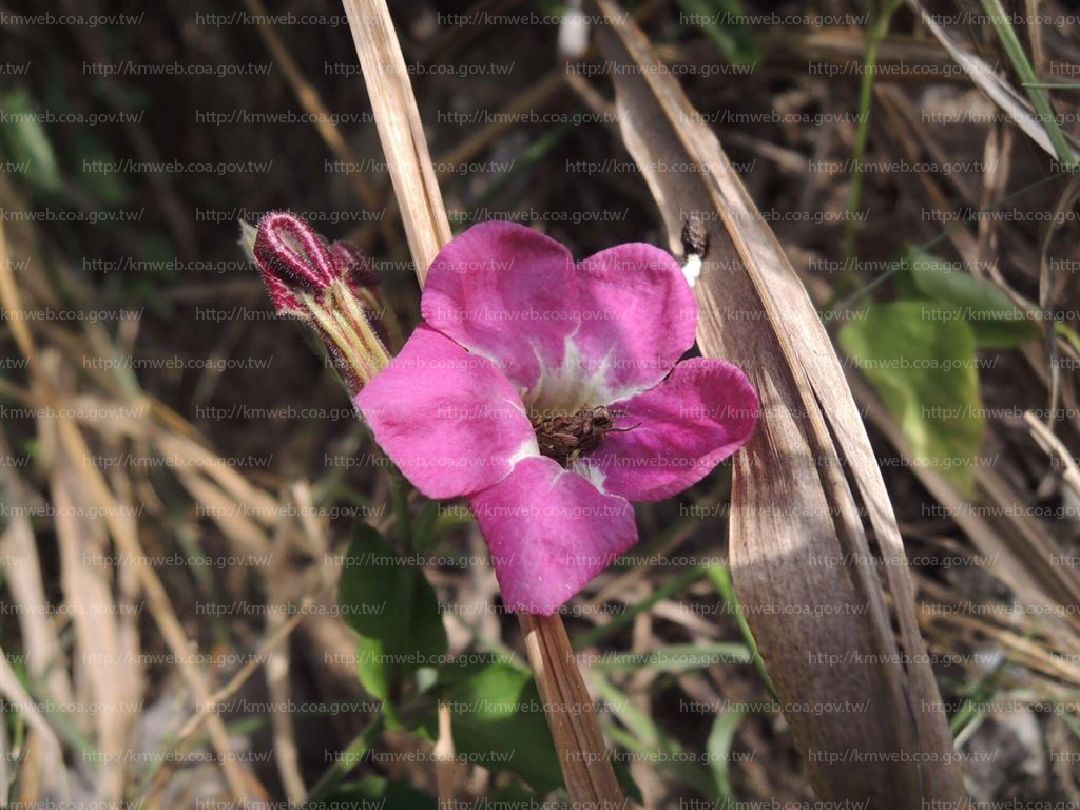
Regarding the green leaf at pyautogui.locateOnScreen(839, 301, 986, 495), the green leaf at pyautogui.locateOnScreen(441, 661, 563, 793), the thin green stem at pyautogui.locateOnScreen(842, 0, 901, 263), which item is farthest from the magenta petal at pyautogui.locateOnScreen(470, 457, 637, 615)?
the thin green stem at pyautogui.locateOnScreen(842, 0, 901, 263)

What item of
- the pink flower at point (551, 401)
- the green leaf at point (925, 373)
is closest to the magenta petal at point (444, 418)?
the pink flower at point (551, 401)

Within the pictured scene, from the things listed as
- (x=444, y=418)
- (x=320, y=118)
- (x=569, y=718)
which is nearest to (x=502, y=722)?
(x=569, y=718)

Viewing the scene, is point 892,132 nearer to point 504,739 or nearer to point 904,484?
point 904,484

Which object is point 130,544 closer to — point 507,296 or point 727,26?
point 507,296

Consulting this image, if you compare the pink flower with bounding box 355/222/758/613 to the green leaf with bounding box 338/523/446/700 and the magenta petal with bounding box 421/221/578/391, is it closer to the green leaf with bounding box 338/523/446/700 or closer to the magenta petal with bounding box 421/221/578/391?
the magenta petal with bounding box 421/221/578/391

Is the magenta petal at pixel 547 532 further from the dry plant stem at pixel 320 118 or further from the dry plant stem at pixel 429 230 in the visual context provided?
the dry plant stem at pixel 320 118
